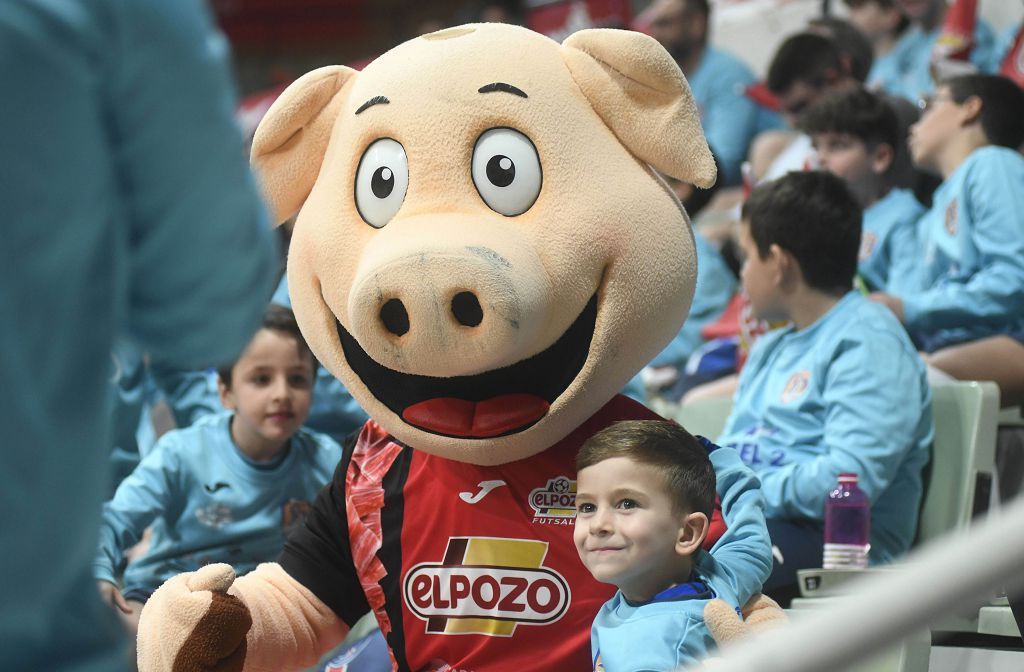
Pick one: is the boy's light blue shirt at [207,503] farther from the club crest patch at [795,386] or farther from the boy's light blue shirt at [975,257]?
the boy's light blue shirt at [975,257]

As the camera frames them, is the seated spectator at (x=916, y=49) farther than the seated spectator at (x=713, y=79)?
No

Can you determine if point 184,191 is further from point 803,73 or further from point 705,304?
point 803,73

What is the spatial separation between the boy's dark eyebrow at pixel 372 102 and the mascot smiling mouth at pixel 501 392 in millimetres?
386

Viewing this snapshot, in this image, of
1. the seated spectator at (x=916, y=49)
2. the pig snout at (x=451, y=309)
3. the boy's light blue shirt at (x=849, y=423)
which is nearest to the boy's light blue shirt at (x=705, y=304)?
the seated spectator at (x=916, y=49)

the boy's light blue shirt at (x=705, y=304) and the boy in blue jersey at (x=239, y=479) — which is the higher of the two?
the boy's light blue shirt at (x=705, y=304)

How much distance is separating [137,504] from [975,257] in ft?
7.29

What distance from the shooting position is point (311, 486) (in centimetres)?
321

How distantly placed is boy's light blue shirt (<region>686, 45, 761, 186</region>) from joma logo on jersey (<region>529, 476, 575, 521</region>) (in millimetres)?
4186

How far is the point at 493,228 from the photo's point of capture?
186 centimetres

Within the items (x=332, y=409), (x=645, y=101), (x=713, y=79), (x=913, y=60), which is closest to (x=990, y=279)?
(x=332, y=409)

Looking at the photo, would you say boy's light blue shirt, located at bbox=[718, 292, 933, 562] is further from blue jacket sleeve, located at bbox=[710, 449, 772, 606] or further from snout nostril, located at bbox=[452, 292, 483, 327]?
snout nostril, located at bbox=[452, 292, 483, 327]

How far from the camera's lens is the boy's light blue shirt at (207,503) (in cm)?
308

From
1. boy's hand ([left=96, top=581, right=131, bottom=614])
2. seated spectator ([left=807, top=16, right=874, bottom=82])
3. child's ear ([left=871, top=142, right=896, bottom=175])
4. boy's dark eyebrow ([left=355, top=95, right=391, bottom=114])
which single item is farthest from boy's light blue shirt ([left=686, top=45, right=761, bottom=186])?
boy's dark eyebrow ([left=355, top=95, right=391, bottom=114])

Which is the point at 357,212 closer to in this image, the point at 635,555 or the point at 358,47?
the point at 635,555
